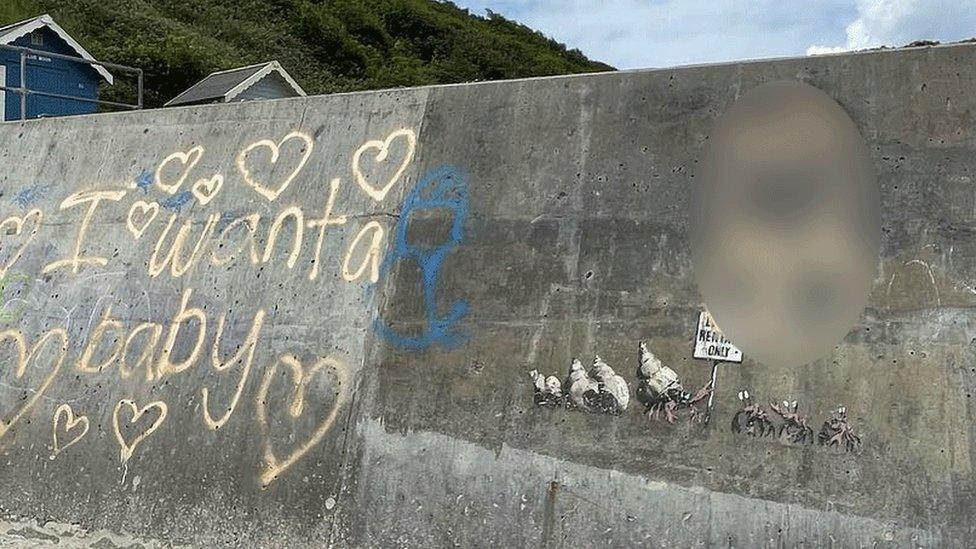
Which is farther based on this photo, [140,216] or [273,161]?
[140,216]

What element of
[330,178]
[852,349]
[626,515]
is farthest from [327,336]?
[852,349]

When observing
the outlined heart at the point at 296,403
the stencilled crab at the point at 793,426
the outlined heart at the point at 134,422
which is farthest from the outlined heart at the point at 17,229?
the stencilled crab at the point at 793,426

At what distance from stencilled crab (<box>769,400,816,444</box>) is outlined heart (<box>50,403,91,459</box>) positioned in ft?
15.1

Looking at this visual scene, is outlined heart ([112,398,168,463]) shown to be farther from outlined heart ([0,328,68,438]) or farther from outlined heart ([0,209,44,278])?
outlined heart ([0,209,44,278])

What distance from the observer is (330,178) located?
22.4ft

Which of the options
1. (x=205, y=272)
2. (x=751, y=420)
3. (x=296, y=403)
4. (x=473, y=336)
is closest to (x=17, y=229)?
(x=205, y=272)

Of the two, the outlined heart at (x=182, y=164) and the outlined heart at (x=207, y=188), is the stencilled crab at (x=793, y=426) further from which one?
the outlined heart at (x=182, y=164)

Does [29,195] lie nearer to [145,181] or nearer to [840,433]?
[145,181]

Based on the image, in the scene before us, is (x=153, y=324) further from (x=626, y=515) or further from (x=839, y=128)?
(x=839, y=128)

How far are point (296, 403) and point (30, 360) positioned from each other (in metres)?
2.53

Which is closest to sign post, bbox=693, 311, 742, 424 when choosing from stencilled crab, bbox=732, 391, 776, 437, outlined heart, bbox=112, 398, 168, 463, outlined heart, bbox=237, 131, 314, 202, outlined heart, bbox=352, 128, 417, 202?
stencilled crab, bbox=732, 391, 776, 437

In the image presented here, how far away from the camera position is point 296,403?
21.0ft

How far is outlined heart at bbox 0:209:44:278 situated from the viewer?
8195 mm

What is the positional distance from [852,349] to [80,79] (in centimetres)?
A: 2293
